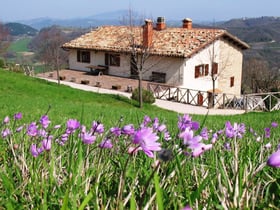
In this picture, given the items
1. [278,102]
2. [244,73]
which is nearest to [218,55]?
[278,102]

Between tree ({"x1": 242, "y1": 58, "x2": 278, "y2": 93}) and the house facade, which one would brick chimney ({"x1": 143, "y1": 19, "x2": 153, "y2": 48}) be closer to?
the house facade

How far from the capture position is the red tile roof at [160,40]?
28781 millimetres

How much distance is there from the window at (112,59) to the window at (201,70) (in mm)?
5975

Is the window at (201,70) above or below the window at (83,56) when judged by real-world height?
below

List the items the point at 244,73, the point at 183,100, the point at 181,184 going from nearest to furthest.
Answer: the point at 181,184 < the point at 183,100 < the point at 244,73

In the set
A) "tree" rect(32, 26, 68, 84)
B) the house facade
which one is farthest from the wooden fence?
"tree" rect(32, 26, 68, 84)

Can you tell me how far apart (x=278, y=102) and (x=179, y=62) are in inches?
276

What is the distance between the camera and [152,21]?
31609mm

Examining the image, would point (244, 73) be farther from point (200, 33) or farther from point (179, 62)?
point (179, 62)

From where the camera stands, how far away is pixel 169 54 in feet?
92.6

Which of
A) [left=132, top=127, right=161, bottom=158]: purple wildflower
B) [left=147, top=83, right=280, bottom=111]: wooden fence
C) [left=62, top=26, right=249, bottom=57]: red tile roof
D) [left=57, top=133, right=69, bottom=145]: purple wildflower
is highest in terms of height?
[left=132, top=127, right=161, bottom=158]: purple wildflower

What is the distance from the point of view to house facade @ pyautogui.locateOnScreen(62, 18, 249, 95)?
1135 inches

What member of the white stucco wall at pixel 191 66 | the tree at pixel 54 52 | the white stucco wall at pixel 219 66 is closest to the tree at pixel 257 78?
the white stucco wall at pixel 219 66

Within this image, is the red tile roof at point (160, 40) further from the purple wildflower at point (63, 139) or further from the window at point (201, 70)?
the purple wildflower at point (63, 139)
